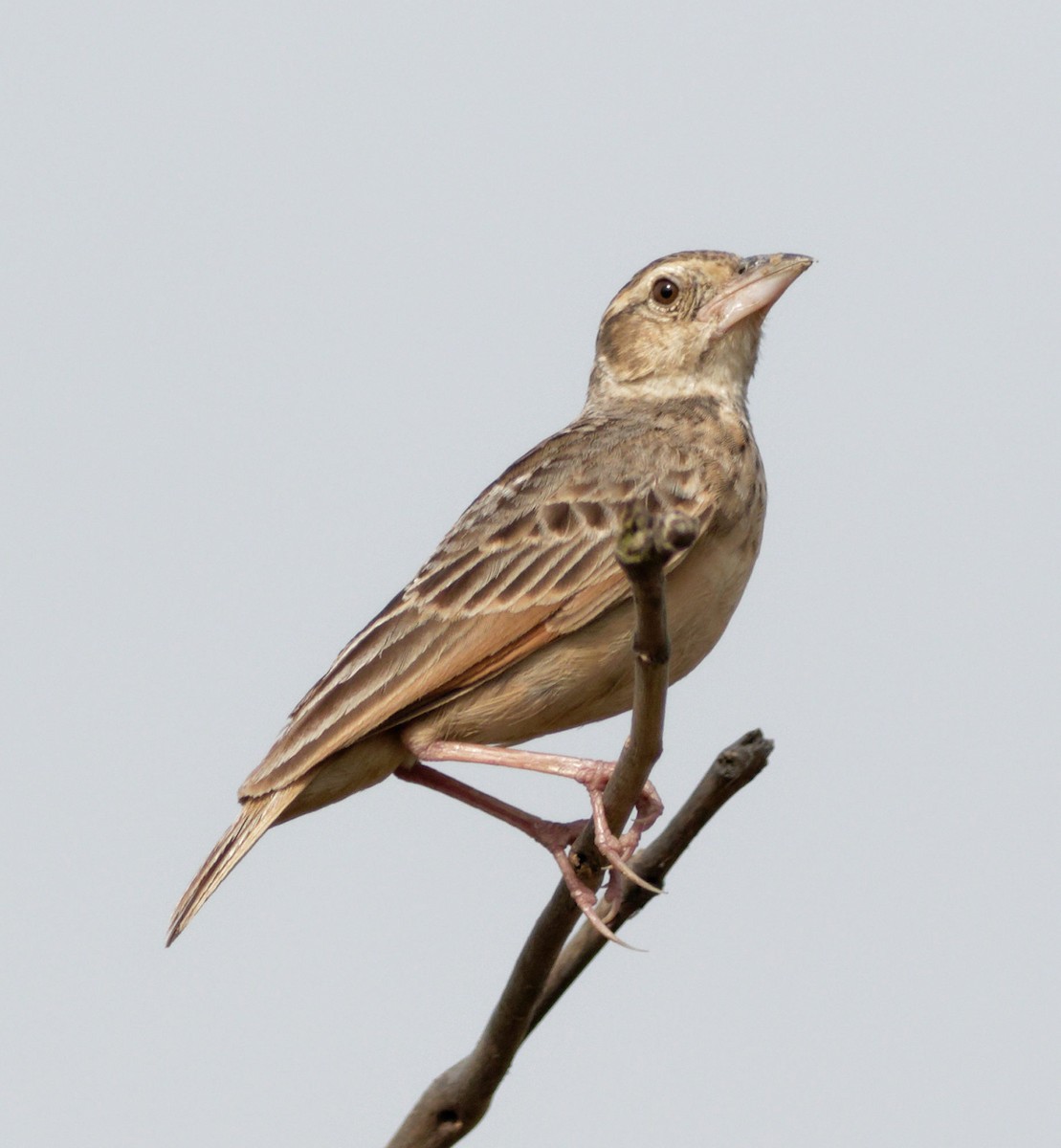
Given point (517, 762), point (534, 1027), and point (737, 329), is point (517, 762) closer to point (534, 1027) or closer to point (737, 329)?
point (534, 1027)

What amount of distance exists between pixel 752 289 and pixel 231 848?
14.6 feet

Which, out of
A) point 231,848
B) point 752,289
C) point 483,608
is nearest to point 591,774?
point 483,608

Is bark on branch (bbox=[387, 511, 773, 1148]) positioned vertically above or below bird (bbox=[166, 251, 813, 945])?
below

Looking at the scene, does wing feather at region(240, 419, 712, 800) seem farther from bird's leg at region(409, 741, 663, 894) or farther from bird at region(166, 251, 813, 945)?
bird's leg at region(409, 741, 663, 894)

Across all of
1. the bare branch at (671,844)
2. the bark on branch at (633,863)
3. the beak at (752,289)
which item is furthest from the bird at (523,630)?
the beak at (752,289)

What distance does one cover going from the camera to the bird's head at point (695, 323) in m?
10.2

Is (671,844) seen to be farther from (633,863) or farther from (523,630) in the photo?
(523,630)

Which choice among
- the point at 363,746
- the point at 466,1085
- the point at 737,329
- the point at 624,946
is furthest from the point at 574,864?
the point at 737,329

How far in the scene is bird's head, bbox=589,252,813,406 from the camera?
10.2 meters

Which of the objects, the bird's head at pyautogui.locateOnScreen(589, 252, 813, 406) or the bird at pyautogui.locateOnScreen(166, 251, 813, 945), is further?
the bird's head at pyautogui.locateOnScreen(589, 252, 813, 406)

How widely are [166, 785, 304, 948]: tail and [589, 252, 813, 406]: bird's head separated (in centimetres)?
355

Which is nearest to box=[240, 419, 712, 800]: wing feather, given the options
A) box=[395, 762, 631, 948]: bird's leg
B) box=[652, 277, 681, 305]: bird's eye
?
box=[395, 762, 631, 948]: bird's leg

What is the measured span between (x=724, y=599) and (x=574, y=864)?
6.26 feet

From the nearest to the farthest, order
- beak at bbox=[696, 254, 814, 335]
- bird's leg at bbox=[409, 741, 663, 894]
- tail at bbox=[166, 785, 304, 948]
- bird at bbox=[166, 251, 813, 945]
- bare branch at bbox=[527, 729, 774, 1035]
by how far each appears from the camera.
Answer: bare branch at bbox=[527, 729, 774, 1035] → bird's leg at bbox=[409, 741, 663, 894] → tail at bbox=[166, 785, 304, 948] → bird at bbox=[166, 251, 813, 945] → beak at bbox=[696, 254, 814, 335]
